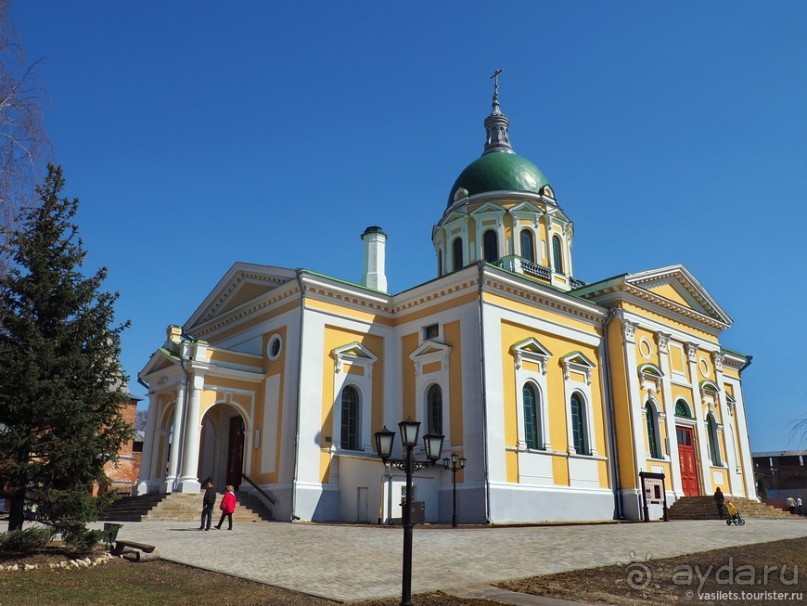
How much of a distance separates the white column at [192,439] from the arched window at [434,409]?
299 inches

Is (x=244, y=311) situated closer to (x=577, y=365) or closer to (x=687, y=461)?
(x=577, y=365)

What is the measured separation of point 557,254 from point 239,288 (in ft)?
48.0

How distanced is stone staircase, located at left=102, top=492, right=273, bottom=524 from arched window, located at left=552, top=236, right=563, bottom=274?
17371 millimetres

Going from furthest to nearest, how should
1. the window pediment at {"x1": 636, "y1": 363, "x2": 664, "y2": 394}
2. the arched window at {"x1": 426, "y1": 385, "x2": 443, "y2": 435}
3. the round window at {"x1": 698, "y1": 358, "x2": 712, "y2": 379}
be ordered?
the round window at {"x1": 698, "y1": 358, "x2": 712, "y2": 379} < the window pediment at {"x1": 636, "y1": 363, "x2": 664, "y2": 394} < the arched window at {"x1": 426, "y1": 385, "x2": 443, "y2": 435}

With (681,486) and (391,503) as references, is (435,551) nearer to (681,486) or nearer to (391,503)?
(391,503)

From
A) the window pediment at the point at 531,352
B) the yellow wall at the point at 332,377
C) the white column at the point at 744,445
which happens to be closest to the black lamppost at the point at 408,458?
the yellow wall at the point at 332,377

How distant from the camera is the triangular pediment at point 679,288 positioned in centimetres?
2923

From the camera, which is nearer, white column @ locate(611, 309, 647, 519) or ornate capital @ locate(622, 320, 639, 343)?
white column @ locate(611, 309, 647, 519)

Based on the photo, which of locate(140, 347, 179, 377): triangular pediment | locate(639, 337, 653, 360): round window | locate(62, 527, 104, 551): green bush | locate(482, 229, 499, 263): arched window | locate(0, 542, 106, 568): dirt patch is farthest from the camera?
locate(482, 229, 499, 263): arched window

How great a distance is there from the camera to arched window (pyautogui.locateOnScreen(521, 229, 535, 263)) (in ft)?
107

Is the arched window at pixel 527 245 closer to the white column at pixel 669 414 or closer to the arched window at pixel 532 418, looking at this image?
the white column at pixel 669 414

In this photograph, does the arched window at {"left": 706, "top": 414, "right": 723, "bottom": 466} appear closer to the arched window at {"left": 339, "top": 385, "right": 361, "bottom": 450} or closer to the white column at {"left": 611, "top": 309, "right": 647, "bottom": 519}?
the white column at {"left": 611, "top": 309, "right": 647, "bottom": 519}

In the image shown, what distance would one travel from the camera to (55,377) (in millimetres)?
11898

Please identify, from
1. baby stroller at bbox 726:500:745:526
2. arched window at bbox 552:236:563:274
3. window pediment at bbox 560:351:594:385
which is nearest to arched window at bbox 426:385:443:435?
window pediment at bbox 560:351:594:385
